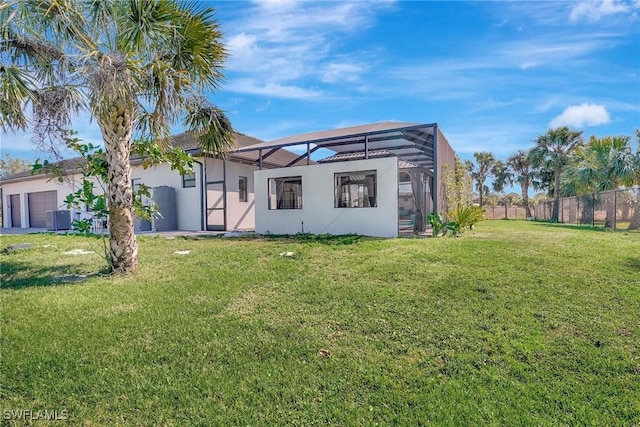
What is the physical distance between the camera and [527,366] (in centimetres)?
325

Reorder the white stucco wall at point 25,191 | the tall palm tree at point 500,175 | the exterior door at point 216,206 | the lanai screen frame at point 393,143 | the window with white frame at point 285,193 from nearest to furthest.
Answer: the lanai screen frame at point 393,143
the window with white frame at point 285,193
the exterior door at point 216,206
the white stucco wall at point 25,191
the tall palm tree at point 500,175

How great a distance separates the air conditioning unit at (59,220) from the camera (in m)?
17.2

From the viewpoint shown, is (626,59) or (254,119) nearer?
(626,59)

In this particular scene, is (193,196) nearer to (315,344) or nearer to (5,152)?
(5,152)

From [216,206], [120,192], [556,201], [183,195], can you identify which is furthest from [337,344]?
[556,201]

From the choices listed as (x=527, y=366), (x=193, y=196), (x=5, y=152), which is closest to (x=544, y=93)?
(x=527, y=366)

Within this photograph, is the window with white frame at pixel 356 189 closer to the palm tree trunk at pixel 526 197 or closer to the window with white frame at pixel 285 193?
the window with white frame at pixel 285 193

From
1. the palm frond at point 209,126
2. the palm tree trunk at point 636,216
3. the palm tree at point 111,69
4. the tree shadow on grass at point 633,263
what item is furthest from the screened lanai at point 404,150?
the palm tree trunk at point 636,216

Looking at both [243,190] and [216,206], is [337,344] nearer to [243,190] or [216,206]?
[216,206]

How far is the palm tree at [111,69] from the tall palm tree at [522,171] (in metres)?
39.2

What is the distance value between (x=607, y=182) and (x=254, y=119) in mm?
19147

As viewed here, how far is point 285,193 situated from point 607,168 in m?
17.8

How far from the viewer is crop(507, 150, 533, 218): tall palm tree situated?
37406mm

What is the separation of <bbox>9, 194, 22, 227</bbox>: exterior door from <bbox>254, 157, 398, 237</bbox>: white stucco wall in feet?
65.1
